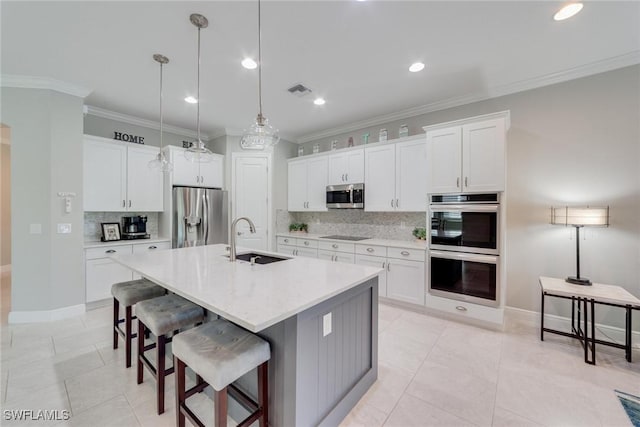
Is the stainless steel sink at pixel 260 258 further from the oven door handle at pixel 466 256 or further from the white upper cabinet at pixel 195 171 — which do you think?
the white upper cabinet at pixel 195 171

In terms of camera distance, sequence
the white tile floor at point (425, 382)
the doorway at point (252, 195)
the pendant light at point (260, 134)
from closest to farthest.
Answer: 1. the white tile floor at point (425, 382)
2. the pendant light at point (260, 134)
3. the doorway at point (252, 195)

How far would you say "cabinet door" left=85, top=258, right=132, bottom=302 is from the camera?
337 cm

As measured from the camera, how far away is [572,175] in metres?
2.76

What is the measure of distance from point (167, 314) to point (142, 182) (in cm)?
310

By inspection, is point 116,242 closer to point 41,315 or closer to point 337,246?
point 41,315

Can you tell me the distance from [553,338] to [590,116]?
7.77ft

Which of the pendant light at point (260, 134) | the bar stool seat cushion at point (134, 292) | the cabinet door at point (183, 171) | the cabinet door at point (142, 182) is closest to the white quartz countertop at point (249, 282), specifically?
the bar stool seat cushion at point (134, 292)

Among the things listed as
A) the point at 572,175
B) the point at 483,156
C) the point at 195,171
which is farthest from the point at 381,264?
the point at 195,171

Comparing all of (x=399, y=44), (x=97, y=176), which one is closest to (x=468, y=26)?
(x=399, y=44)

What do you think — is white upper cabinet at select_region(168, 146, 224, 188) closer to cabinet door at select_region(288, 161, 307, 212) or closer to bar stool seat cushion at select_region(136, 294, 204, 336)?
cabinet door at select_region(288, 161, 307, 212)

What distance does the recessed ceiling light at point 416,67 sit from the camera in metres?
2.63

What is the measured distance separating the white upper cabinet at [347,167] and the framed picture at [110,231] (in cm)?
342

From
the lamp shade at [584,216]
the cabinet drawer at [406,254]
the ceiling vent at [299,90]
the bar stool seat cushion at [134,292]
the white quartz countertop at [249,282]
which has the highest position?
the ceiling vent at [299,90]

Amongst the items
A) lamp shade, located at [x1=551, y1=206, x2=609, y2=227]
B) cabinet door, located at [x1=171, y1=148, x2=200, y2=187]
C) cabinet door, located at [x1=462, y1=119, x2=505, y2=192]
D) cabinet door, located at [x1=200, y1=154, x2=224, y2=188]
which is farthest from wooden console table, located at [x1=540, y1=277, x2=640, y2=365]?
cabinet door, located at [x1=171, y1=148, x2=200, y2=187]
